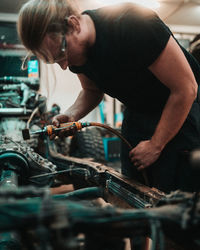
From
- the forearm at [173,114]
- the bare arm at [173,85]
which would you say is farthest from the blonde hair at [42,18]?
the forearm at [173,114]

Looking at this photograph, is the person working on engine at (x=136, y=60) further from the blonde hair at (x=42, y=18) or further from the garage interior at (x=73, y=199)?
the garage interior at (x=73, y=199)

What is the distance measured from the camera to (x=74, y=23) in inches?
35.8

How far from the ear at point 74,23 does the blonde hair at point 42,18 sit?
0.7 inches

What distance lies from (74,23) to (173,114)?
507 millimetres

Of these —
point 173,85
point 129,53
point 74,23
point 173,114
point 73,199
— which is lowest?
point 73,199

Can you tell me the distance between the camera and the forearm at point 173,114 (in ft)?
3.09

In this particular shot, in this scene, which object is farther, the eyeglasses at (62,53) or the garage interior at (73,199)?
the eyeglasses at (62,53)

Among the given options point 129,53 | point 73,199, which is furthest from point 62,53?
point 73,199

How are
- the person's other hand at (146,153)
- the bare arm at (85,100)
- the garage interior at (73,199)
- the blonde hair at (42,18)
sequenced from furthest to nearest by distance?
the bare arm at (85,100) → the person's other hand at (146,153) → the blonde hair at (42,18) → the garage interior at (73,199)

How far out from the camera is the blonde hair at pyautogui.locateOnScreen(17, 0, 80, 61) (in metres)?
0.88

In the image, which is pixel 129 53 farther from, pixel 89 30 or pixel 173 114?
pixel 173 114

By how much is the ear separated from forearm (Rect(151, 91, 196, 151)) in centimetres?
44

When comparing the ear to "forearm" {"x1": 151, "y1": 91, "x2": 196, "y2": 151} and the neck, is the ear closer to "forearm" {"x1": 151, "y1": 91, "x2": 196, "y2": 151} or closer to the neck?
the neck

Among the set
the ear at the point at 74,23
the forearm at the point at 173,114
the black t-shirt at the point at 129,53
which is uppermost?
the ear at the point at 74,23
